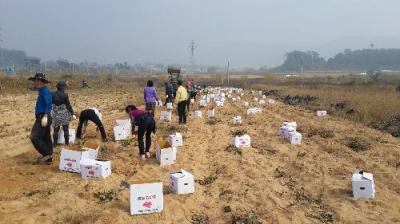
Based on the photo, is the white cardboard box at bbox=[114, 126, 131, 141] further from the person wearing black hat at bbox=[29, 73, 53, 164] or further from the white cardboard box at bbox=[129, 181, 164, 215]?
the white cardboard box at bbox=[129, 181, 164, 215]

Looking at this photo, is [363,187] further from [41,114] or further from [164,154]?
[41,114]

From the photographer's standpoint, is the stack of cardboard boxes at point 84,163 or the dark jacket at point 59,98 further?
the dark jacket at point 59,98

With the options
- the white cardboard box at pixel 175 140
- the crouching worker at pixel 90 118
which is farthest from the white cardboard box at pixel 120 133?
the white cardboard box at pixel 175 140

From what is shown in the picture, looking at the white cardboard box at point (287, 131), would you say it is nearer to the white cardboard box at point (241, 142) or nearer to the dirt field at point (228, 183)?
the dirt field at point (228, 183)

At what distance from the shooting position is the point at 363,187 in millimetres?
7332

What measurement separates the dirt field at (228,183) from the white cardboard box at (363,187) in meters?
0.18

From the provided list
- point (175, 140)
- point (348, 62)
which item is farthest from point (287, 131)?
point (348, 62)

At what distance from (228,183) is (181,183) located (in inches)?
48.6

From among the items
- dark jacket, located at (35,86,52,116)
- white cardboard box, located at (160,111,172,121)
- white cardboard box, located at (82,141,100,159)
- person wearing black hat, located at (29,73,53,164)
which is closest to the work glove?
person wearing black hat, located at (29,73,53,164)

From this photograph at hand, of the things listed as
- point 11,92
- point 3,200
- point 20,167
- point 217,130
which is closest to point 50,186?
point 3,200

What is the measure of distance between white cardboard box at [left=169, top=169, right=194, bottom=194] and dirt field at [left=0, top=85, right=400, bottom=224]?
0.44ft

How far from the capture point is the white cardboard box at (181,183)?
7.13 m

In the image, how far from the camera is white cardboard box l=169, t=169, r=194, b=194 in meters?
7.13

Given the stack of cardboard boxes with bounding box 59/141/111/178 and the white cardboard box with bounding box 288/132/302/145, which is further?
the white cardboard box with bounding box 288/132/302/145
